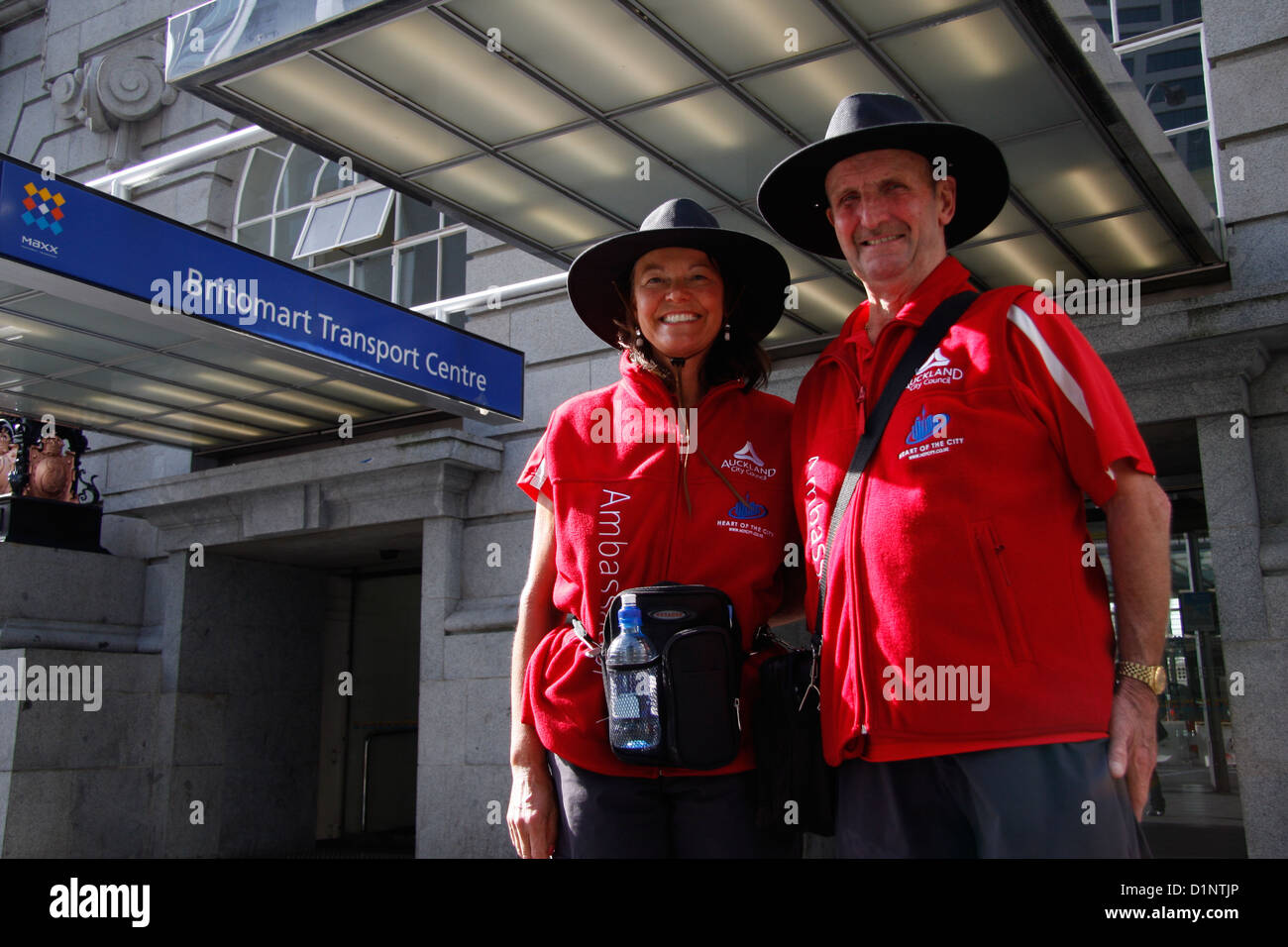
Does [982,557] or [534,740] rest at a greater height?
[982,557]

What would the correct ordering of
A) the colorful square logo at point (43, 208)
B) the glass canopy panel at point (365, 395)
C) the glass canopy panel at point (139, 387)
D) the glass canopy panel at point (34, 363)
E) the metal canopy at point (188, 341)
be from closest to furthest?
the colorful square logo at point (43, 208) → the metal canopy at point (188, 341) → the glass canopy panel at point (34, 363) → the glass canopy panel at point (139, 387) → the glass canopy panel at point (365, 395)

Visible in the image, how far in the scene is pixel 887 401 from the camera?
245 cm

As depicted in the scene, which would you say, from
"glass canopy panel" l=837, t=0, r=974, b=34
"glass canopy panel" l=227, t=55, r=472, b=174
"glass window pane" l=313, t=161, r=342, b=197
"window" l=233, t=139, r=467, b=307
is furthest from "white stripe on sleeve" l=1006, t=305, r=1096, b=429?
"glass window pane" l=313, t=161, r=342, b=197

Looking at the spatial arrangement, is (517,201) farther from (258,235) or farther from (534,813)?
(258,235)

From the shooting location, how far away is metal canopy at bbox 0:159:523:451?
627 cm

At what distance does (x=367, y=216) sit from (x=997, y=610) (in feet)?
36.3

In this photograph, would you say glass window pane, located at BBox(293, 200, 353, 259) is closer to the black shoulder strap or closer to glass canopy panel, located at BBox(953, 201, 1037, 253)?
glass canopy panel, located at BBox(953, 201, 1037, 253)

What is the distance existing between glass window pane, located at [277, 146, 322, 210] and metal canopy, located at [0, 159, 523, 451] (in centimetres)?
322

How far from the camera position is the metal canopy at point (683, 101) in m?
5.25

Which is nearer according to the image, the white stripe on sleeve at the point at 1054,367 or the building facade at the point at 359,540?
the white stripe on sleeve at the point at 1054,367

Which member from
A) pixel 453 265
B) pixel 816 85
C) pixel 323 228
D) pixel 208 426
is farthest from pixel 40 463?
pixel 816 85

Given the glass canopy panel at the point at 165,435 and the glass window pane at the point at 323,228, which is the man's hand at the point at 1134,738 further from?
→ the glass window pane at the point at 323,228
